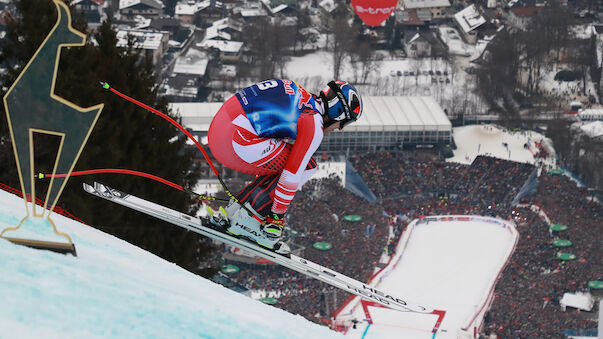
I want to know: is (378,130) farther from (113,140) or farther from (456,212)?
(113,140)

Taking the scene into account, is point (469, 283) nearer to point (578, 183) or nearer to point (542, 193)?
point (542, 193)

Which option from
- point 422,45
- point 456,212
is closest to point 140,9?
point 422,45

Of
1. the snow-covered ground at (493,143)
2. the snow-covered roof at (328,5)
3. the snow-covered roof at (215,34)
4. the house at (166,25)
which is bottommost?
the snow-covered ground at (493,143)

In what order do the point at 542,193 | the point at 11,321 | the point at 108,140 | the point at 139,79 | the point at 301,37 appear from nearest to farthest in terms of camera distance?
1. the point at 11,321
2. the point at 108,140
3. the point at 139,79
4. the point at 542,193
5. the point at 301,37

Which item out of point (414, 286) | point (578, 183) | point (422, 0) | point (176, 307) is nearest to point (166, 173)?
point (176, 307)

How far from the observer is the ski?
549 centimetres

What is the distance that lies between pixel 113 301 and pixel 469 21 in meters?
59.4

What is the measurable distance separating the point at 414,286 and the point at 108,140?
1375 cm

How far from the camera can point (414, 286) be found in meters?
21.2

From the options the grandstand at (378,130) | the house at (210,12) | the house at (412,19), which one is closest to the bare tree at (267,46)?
the house at (210,12)

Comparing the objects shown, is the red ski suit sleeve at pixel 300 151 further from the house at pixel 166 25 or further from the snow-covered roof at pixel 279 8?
the snow-covered roof at pixel 279 8

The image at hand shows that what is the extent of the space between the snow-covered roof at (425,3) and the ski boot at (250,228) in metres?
59.7

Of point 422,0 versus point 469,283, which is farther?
point 422,0

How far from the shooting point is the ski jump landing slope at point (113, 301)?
2707mm
